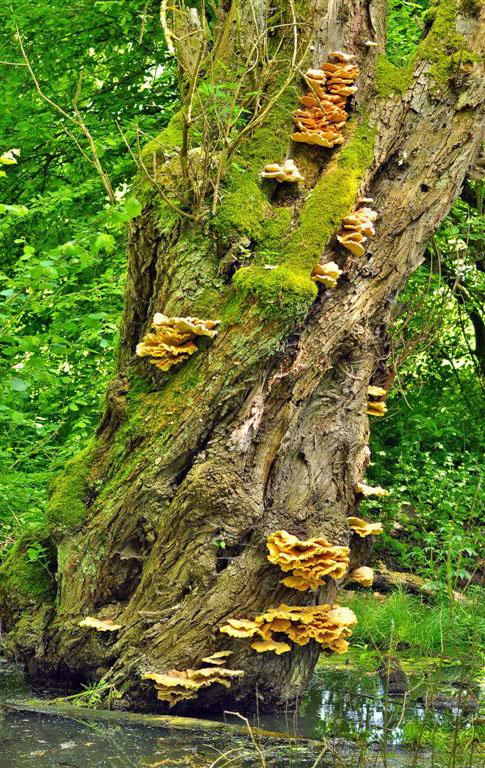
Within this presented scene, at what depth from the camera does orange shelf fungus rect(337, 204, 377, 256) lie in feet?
16.7

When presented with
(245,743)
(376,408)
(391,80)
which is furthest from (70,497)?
(391,80)

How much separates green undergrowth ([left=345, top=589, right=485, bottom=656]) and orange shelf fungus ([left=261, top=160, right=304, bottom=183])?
11.9 feet

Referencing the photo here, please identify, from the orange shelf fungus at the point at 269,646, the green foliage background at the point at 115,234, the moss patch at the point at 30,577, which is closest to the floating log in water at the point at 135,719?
the orange shelf fungus at the point at 269,646

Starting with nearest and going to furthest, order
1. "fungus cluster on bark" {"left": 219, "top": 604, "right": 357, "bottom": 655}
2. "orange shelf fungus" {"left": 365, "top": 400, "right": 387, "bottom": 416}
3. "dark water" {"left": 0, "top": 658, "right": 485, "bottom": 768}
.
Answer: "dark water" {"left": 0, "top": 658, "right": 485, "bottom": 768} < "fungus cluster on bark" {"left": 219, "top": 604, "right": 357, "bottom": 655} < "orange shelf fungus" {"left": 365, "top": 400, "right": 387, "bottom": 416}

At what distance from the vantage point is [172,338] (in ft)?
16.5

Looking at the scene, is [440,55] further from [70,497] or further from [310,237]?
[70,497]

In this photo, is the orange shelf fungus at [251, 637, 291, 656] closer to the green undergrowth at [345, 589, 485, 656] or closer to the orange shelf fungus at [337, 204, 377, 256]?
the green undergrowth at [345, 589, 485, 656]

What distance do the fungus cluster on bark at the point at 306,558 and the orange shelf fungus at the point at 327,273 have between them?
155 cm

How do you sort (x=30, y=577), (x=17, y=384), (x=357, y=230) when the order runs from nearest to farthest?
(x=17, y=384)
(x=357, y=230)
(x=30, y=577)

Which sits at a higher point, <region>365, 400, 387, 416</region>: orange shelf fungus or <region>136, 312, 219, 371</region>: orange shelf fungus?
<region>136, 312, 219, 371</region>: orange shelf fungus

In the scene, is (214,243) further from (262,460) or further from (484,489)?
(484,489)

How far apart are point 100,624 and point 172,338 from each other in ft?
6.01

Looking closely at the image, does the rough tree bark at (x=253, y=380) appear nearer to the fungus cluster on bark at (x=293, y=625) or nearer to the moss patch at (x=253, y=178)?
the moss patch at (x=253, y=178)

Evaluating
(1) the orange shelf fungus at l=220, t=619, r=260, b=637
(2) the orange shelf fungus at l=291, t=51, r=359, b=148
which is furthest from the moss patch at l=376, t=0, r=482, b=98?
(1) the orange shelf fungus at l=220, t=619, r=260, b=637
